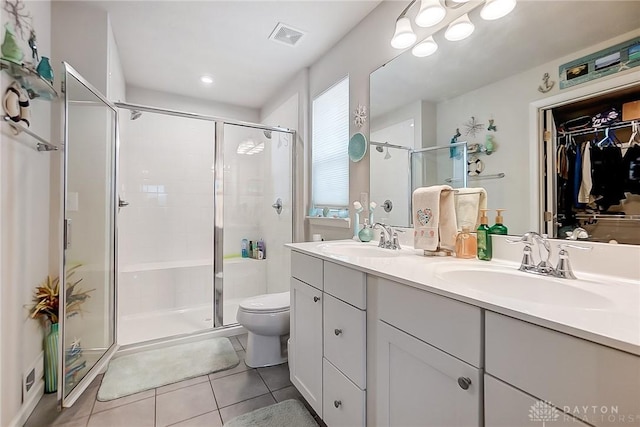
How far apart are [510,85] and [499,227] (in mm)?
599

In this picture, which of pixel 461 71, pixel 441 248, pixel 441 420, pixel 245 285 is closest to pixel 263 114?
pixel 245 285

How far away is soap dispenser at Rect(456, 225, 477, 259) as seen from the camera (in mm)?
1273

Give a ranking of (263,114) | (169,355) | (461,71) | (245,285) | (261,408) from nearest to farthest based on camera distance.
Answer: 1. (461,71)
2. (261,408)
3. (169,355)
4. (245,285)
5. (263,114)

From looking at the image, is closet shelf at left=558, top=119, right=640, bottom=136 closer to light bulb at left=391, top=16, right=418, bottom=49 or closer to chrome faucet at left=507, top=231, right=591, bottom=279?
chrome faucet at left=507, top=231, right=591, bottom=279

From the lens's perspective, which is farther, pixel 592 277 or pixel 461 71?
pixel 461 71

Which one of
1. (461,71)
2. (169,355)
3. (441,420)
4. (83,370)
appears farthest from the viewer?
(169,355)

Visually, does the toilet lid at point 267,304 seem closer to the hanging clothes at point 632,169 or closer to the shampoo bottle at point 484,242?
the shampoo bottle at point 484,242

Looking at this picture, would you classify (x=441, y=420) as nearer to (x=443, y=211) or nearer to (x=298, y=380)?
(x=443, y=211)

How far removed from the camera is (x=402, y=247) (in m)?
Answer: 1.70

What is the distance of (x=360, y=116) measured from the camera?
2.00 meters

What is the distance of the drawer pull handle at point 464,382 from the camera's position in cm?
71

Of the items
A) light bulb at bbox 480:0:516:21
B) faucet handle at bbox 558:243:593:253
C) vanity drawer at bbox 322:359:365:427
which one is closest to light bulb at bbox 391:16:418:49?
light bulb at bbox 480:0:516:21

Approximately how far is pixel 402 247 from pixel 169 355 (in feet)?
6.15

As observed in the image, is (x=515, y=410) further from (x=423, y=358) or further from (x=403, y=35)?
(x=403, y=35)
